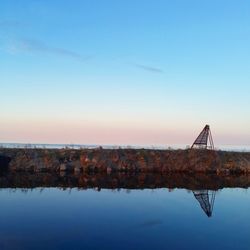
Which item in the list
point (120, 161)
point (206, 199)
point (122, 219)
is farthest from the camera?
point (120, 161)

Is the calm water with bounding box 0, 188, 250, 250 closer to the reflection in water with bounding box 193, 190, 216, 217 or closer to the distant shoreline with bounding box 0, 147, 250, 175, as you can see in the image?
the reflection in water with bounding box 193, 190, 216, 217

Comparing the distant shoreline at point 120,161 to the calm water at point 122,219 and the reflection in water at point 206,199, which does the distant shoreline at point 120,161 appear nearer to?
the calm water at point 122,219

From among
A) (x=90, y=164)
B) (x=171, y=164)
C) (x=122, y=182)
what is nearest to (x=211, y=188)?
(x=122, y=182)

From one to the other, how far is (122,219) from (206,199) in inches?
444

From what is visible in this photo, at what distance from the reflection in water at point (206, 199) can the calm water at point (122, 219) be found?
8 centimetres

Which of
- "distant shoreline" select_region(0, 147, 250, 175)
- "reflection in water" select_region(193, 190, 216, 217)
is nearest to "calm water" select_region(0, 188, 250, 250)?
"reflection in water" select_region(193, 190, 216, 217)

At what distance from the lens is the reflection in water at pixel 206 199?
31416mm

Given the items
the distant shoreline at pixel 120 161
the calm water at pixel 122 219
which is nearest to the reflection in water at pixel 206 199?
the calm water at pixel 122 219

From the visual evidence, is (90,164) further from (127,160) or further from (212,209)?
(212,209)

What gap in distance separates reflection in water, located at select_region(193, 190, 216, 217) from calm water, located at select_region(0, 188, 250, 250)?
0.08 metres

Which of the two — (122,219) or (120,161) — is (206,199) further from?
(120,161)

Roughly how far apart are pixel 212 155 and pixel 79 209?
3241 cm

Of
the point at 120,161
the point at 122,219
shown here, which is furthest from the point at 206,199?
the point at 120,161

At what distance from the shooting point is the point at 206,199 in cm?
3569
